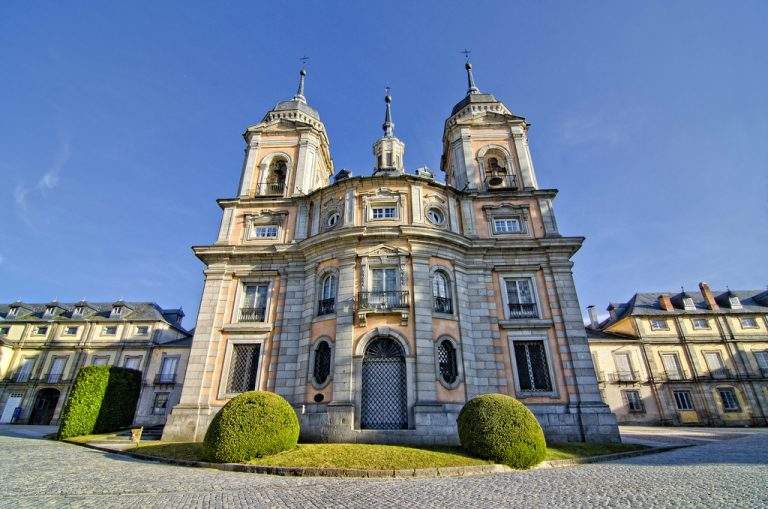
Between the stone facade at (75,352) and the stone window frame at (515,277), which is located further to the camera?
the stone facade at (75,352)

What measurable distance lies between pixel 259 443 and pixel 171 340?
118ft

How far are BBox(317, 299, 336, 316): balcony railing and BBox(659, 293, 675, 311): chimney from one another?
118 ft

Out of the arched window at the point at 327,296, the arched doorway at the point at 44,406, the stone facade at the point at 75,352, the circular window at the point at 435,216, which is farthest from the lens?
the arched doorway at the point at 44,406

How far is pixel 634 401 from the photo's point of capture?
107ft

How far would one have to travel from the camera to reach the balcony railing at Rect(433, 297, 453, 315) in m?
17.0

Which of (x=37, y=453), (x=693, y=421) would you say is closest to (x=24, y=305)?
(x=37, y=453)

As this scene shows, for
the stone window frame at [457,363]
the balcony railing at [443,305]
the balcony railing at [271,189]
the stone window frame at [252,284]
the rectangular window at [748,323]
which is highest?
the balcony railing at [271,189]

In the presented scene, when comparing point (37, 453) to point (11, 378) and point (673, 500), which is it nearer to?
point (673, 500)

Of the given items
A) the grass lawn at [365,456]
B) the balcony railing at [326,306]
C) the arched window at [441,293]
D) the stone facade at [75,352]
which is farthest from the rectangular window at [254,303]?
the stone facade at [75,352]

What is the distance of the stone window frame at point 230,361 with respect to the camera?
1697 cm

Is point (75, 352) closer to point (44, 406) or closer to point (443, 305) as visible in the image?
point (44, 406)

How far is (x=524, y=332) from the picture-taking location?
57.5 ft

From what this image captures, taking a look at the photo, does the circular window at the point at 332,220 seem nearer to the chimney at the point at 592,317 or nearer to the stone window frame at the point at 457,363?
the stone window frame at the point at 457,363

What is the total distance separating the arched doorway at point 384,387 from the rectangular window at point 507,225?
30.4 ft
